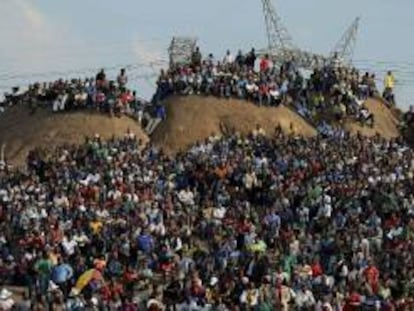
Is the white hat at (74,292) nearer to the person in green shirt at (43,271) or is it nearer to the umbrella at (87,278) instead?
the umbrella at (87,278)

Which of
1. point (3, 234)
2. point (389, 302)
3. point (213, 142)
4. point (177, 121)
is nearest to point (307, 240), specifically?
point (389, 302)

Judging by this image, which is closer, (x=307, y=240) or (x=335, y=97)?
(x=307, y=240)

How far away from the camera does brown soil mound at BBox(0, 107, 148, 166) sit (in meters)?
43.7

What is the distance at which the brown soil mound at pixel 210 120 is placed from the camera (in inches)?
1740

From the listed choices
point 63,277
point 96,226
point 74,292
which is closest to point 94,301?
point 74,292

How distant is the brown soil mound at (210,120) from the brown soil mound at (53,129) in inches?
43.4

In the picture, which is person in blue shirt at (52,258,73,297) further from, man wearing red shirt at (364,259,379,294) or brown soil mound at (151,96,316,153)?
brown soil mound at (151,96,316,153)

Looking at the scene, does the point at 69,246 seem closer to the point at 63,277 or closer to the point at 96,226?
the point at 96,226

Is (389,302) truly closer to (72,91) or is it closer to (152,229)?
(152,229)

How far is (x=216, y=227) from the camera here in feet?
106

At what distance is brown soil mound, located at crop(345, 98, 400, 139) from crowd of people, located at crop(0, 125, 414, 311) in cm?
528

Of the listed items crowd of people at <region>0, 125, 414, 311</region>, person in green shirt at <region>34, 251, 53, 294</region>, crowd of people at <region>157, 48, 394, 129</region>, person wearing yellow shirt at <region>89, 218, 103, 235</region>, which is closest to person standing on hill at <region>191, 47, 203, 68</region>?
crowd of people at <region>157, 48, 394, 129</region>

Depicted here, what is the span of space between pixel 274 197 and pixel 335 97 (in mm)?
11973

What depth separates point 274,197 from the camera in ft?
113
